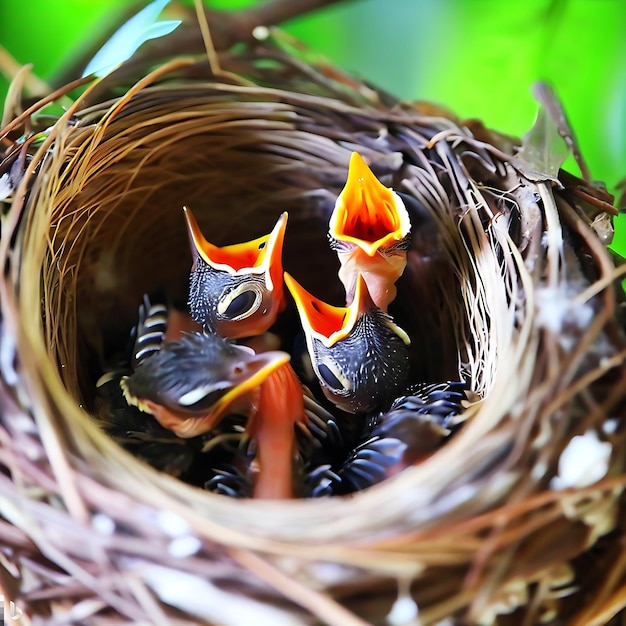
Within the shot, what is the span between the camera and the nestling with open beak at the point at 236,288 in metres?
0.67

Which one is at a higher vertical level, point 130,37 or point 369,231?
point 130,37

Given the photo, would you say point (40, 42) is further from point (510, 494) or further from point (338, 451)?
point (510, 494)

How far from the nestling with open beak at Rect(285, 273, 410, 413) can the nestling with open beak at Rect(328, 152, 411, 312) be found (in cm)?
4

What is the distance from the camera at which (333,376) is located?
64cm

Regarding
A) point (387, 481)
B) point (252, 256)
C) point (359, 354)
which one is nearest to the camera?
point (387, 481)

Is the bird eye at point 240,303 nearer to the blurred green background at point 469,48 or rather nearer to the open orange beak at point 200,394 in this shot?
the open orange beak at point 200,394

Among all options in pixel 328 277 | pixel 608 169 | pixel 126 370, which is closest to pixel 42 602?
pixel 126 370

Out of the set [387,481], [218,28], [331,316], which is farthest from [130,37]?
[387,481]

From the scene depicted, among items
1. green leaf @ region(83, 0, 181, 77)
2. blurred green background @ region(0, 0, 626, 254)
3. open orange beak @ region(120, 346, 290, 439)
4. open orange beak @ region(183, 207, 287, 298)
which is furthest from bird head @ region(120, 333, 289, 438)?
blurred green background @ region(0, 0, 626, 254)

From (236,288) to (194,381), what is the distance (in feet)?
0.48

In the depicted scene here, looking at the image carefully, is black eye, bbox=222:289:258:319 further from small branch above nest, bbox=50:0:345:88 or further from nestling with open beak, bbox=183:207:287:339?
small branch above nest, bbox=50:0:345:88

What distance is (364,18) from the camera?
0.81 m

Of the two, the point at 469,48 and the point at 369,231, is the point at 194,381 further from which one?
the point at 469,48

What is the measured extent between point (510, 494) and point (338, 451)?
0.28 metres
